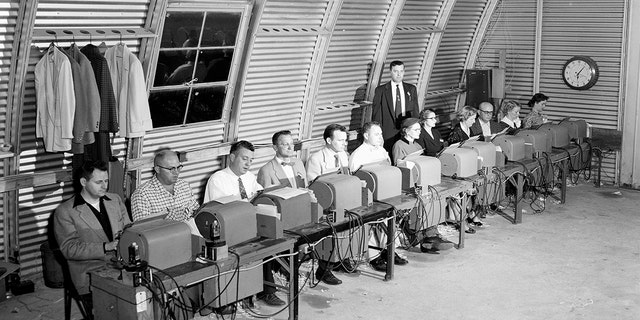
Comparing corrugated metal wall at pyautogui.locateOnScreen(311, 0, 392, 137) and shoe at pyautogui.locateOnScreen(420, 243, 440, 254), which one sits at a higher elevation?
corrugated metal wall at pyautogui.locateOnScreen(311, 0, 392, 137)

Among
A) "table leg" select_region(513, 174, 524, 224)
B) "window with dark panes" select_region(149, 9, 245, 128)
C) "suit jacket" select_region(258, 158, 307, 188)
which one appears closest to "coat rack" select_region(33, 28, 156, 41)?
"window with dark panes" select_region(149, 9, 245, 128)

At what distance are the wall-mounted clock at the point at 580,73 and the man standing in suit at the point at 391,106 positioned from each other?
3.43 m

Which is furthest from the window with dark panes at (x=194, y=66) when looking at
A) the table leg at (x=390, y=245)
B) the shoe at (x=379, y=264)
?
the table leg at (x=390, y=245)

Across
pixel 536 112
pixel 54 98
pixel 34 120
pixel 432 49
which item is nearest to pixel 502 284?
pixel 54 98

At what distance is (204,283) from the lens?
608 cm

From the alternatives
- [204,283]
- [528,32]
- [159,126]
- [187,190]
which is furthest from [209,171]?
[528,32]

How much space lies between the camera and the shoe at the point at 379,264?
332 inches

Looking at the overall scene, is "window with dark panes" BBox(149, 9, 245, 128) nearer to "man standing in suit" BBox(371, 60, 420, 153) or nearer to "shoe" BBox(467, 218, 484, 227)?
"man standing in suit" BBox(371, 60, 420, 153)

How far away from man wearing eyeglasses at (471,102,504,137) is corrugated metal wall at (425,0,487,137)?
6.59 ft

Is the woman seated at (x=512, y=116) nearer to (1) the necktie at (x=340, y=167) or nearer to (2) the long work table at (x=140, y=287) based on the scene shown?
(1) the necktie at (x=340, y=167)

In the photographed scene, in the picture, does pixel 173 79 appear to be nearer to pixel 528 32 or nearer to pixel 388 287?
pixel 388 287

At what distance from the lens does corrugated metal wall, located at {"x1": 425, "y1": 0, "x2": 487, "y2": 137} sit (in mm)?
13164

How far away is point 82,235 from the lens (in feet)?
21.5

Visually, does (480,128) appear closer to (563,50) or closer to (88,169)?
(563,50)
